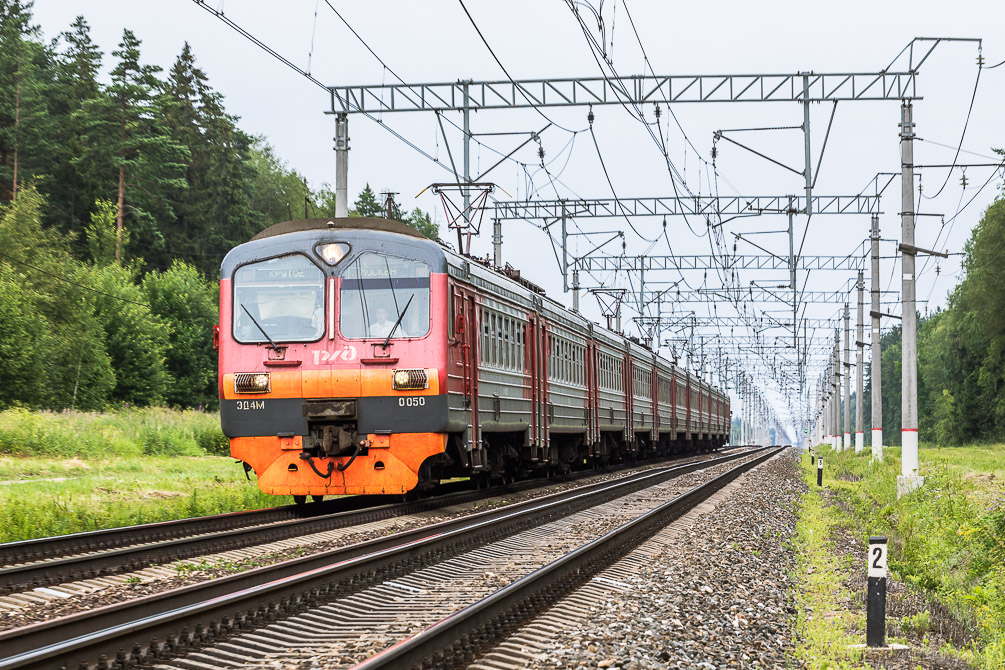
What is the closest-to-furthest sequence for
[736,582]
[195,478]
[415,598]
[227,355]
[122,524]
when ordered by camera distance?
1. [415,598]
2. [736,582]
3. [122,524]
4. [227,355]
5. [195,478]

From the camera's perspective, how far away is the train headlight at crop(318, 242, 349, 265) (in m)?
14.6

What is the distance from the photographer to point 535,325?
20.5 meters

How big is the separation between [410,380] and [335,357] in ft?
3.30

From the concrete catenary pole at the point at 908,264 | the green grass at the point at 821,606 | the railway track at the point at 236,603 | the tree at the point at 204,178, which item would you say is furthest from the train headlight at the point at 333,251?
the tree at the point at 204,178

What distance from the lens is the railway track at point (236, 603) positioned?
604 centimetres

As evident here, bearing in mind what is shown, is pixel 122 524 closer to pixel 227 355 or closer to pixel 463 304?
pixel 227 355

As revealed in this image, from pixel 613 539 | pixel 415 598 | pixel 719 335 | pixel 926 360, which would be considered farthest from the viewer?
pixel 926 360

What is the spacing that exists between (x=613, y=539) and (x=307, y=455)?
14.6 feet

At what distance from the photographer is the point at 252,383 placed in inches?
571

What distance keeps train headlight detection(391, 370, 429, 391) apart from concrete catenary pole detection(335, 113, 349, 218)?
15.2 ft

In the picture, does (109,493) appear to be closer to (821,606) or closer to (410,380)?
(410,380)

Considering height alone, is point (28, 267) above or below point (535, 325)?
above

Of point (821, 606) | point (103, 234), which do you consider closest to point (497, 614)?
point (821, 606)

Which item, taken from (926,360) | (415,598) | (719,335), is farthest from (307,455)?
(926,360)
